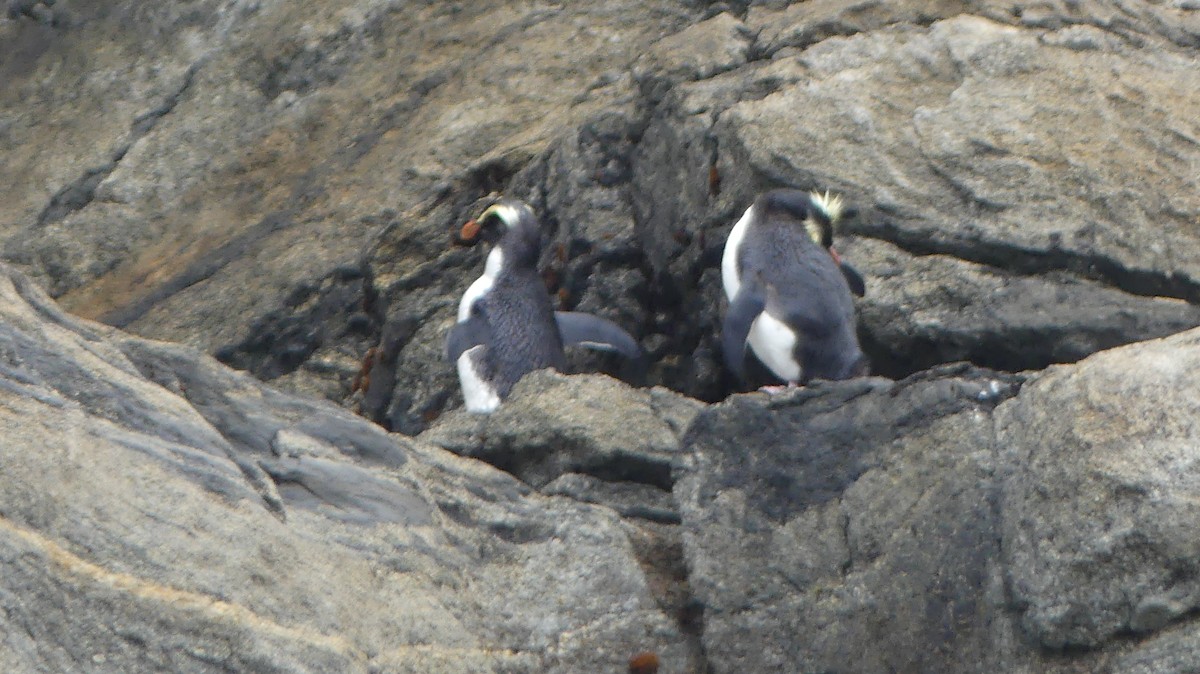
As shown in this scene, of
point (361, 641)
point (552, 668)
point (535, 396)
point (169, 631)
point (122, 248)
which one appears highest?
point (169, 631)

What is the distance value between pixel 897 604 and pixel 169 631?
6.07ft

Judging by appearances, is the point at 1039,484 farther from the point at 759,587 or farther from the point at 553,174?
the point at 553,174

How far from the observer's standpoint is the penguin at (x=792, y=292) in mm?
7129

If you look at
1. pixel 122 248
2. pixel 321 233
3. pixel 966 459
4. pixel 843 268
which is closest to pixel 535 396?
pixel 843 268

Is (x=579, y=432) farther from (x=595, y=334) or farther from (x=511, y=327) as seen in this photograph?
(x=511, y=327)

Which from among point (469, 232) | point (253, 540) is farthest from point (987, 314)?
point (253, 540)

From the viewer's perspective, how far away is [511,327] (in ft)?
27.7

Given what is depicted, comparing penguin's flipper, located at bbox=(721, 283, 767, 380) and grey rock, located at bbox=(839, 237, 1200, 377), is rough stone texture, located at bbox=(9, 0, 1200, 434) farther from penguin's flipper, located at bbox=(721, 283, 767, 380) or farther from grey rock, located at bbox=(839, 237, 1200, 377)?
penguin's flipper, located at bbox=(721, 283, 767, 380)

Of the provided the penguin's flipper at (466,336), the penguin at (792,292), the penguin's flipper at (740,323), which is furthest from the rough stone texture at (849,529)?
the penguin's flipper at (466,336)

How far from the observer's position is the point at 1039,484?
4.55 m

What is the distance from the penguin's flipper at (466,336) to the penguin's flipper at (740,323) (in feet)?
4.69

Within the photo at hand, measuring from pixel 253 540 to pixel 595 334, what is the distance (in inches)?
153

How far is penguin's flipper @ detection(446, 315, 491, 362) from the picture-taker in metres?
8.38

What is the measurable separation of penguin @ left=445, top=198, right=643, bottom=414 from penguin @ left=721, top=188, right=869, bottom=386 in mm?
933
